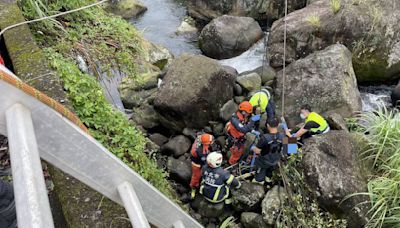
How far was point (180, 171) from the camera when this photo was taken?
603cm

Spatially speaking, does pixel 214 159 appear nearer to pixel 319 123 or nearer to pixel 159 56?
pixel 319 123

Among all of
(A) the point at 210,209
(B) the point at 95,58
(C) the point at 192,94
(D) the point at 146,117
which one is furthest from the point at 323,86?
(B) the point at 95,58

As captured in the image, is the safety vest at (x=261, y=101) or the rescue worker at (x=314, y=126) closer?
the rescue worker at (x=314, y=126)

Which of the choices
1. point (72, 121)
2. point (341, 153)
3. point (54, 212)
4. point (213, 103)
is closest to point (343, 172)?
point (341, 153)

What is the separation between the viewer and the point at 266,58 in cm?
882

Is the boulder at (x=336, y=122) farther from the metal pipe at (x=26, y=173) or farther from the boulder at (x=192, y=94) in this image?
the metal pipe at (x=26, y=173)

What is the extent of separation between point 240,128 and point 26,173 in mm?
5011

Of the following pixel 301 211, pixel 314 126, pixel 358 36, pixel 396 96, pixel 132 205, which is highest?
pixel 132 205

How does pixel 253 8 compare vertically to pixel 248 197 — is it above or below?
above

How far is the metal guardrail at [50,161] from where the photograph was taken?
91cm

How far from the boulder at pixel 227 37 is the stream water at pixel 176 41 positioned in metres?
0.20

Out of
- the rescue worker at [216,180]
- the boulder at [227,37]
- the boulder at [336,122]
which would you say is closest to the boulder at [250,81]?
the boulder at [336,122]

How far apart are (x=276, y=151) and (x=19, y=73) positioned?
380 centimetres

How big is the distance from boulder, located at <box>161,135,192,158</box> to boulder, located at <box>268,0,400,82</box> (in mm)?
3280
